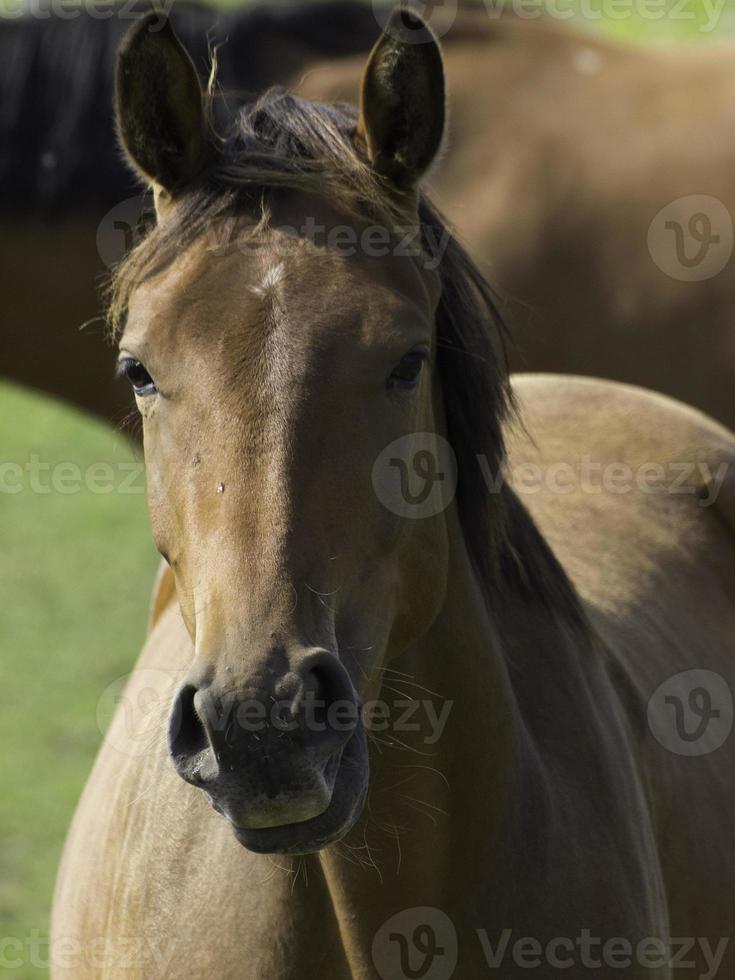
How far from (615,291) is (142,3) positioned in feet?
6.96

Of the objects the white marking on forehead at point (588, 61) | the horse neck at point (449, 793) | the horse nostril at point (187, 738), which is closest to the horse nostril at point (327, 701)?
the horse nostril at point (187, 738)

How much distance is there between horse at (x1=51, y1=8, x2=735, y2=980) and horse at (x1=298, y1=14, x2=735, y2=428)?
266 cm

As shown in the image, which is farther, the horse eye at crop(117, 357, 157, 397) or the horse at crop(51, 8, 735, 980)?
the horse eye at crop(117, 357, 157, 397)

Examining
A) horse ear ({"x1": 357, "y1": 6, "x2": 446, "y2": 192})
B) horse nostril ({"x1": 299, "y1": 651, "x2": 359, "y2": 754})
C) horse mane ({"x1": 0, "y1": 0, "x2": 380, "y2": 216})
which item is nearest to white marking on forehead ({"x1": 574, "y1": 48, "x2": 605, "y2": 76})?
horse mane ({"x1": 0, "y1": 0, "x2": 380, "y2": 216})

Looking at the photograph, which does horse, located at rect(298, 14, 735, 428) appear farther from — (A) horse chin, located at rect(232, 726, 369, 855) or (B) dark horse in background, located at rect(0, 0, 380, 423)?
(A) horse chin, located at rect(232, 726, 369, 855)

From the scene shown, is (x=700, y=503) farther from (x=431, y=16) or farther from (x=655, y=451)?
(x=431, y=16)

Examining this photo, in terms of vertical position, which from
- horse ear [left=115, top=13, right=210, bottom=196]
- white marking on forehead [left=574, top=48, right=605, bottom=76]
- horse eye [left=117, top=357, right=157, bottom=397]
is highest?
horse ear [left=115, top=13, right=210, bottom=196]

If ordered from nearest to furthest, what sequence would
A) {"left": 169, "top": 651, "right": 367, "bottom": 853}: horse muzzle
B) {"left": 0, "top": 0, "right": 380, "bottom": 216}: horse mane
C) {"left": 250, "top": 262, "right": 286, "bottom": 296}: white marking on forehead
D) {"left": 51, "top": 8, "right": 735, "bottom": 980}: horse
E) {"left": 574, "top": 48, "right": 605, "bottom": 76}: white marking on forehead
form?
{"left": 169, "top": 651, "right": 367, "bottom": 853}: horse muzzle, {"left": 51, "top": 8, "right": 735, "bottom": 980}: horse, {"left": 250, "top": 262, "right": 286, "bottom": 296}: white marking on forehead, {"left": 0, "top": 0, "right": 380, "bottom": 216}: horse mane, {"left": 574, "top": 48, "right": 605, "bottom": 76}: white marking on forehead

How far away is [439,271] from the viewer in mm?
2242

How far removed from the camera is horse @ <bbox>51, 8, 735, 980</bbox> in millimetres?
1757

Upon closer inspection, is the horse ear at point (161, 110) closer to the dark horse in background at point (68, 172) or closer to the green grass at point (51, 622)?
the green grass at point (51, 622)

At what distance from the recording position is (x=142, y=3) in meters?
5.36

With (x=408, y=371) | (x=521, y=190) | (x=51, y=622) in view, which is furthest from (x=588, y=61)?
(x=51, y=622)

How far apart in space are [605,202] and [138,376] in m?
3.58
